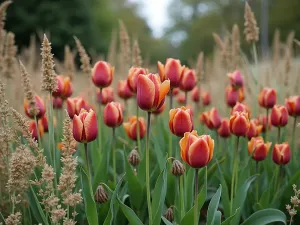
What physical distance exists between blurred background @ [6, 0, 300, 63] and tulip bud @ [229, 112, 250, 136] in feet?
8.94

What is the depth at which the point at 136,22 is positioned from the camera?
28.2m

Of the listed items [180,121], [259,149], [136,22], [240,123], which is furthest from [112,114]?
[136,22]

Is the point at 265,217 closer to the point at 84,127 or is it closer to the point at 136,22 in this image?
the point at 84,127

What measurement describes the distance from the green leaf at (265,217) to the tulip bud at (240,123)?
33cm

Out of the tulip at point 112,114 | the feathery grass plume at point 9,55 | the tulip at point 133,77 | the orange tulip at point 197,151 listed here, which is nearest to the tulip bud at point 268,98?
the tulip at point 133,77

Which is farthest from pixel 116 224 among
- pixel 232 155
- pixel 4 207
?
pixel 232 155

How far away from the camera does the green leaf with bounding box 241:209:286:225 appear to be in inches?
63.7

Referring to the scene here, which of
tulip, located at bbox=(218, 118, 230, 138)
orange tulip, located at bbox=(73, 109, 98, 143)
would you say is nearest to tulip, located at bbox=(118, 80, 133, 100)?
tulip, located at bbox=(218, 118, 230, 138)

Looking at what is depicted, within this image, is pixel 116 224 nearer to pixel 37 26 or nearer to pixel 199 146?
pixel 199 146

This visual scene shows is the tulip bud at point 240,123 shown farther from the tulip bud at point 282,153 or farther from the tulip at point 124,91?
the tulip at point 124,91

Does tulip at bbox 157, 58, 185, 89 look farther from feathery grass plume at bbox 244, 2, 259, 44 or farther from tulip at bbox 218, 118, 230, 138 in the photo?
feathery grass plume at bbox 244, 2, 259, 44

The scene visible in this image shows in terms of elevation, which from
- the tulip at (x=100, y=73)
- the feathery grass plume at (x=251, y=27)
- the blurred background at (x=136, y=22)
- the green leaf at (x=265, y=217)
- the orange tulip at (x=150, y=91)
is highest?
the blurred background at (x=136, y=22)

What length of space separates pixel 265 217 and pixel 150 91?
2.42ft

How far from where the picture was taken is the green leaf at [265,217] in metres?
1.62
